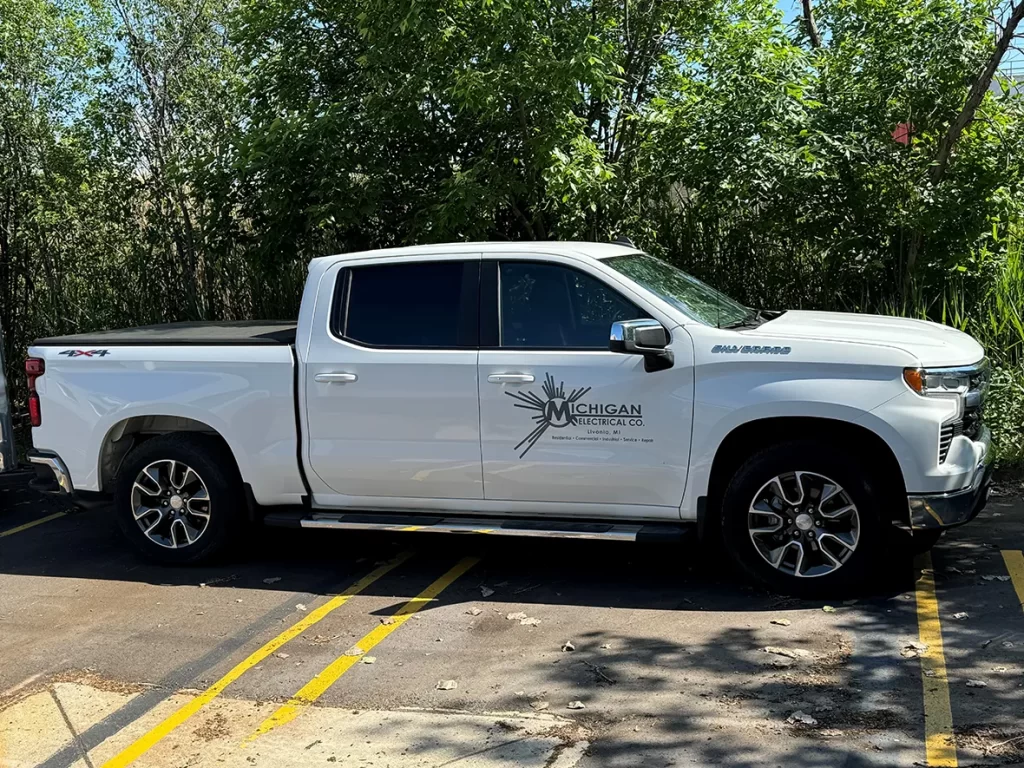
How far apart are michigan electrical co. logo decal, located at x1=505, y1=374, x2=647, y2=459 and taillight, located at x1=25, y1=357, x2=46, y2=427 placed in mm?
3325

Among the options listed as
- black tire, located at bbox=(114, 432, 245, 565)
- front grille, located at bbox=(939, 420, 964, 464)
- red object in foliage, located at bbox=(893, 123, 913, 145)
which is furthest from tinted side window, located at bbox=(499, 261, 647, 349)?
red object in foliage, located at bbox=(893, 123, 913, 145)

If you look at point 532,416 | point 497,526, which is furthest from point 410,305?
point 497,526

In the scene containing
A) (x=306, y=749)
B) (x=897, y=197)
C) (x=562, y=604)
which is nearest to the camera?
(x=306, y=749)

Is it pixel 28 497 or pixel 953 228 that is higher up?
pixel 953 228

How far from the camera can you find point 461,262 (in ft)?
21.6

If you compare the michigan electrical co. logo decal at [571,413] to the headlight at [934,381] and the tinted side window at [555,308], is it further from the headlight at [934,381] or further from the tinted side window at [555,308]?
the headlight at [934,381]

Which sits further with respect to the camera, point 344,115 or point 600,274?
point 344,115

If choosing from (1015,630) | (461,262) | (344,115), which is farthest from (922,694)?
(344,115)

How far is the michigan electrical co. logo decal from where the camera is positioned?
6.06m

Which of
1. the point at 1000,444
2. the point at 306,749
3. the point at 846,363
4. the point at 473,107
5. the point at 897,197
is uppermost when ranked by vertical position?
the point at 473,107

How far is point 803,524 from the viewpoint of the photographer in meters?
5.88

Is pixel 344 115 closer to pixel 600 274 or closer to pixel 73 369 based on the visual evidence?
pixel 73 369

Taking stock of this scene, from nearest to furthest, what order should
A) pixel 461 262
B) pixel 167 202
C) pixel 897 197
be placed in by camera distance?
pixel 461 262, pixel 897 197, pixel 167 202

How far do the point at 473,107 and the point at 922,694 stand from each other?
580 cm
